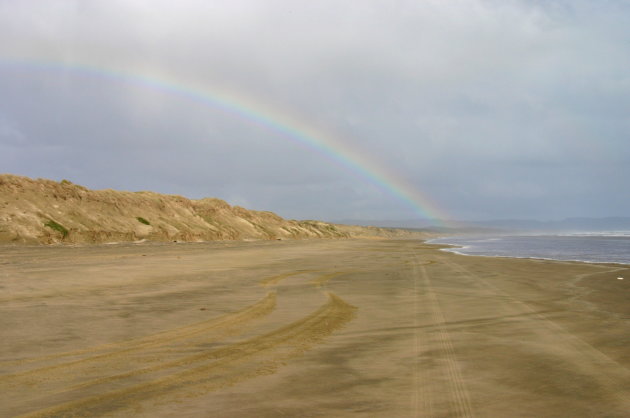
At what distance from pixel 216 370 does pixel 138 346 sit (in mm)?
2138

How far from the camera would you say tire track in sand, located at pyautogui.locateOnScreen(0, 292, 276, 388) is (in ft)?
21.0

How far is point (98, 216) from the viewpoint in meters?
58.0

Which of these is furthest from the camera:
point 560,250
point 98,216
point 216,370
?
point 98,216

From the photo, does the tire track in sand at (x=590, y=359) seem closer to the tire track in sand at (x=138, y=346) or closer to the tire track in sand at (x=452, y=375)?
the tire track in sand at (x=452, y=375)

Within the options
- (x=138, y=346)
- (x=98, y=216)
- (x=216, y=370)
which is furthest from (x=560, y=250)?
(x=98, y=216)

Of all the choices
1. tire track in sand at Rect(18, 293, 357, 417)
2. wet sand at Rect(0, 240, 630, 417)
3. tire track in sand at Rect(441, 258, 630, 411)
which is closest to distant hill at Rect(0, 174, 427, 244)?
wet sand at Rect(0, 240, 630, 417)

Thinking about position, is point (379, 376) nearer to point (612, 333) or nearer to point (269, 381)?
point (269, 381)

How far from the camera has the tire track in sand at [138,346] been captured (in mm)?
6387

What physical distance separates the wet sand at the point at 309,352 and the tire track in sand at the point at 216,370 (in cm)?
3

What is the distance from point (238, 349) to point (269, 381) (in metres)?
1.87

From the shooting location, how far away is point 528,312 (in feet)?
39.7

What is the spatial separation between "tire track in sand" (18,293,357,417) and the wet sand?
0.10ft

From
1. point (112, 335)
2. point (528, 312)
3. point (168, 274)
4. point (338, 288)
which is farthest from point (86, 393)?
point (168, 274)

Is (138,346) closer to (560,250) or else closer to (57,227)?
(57,227)
